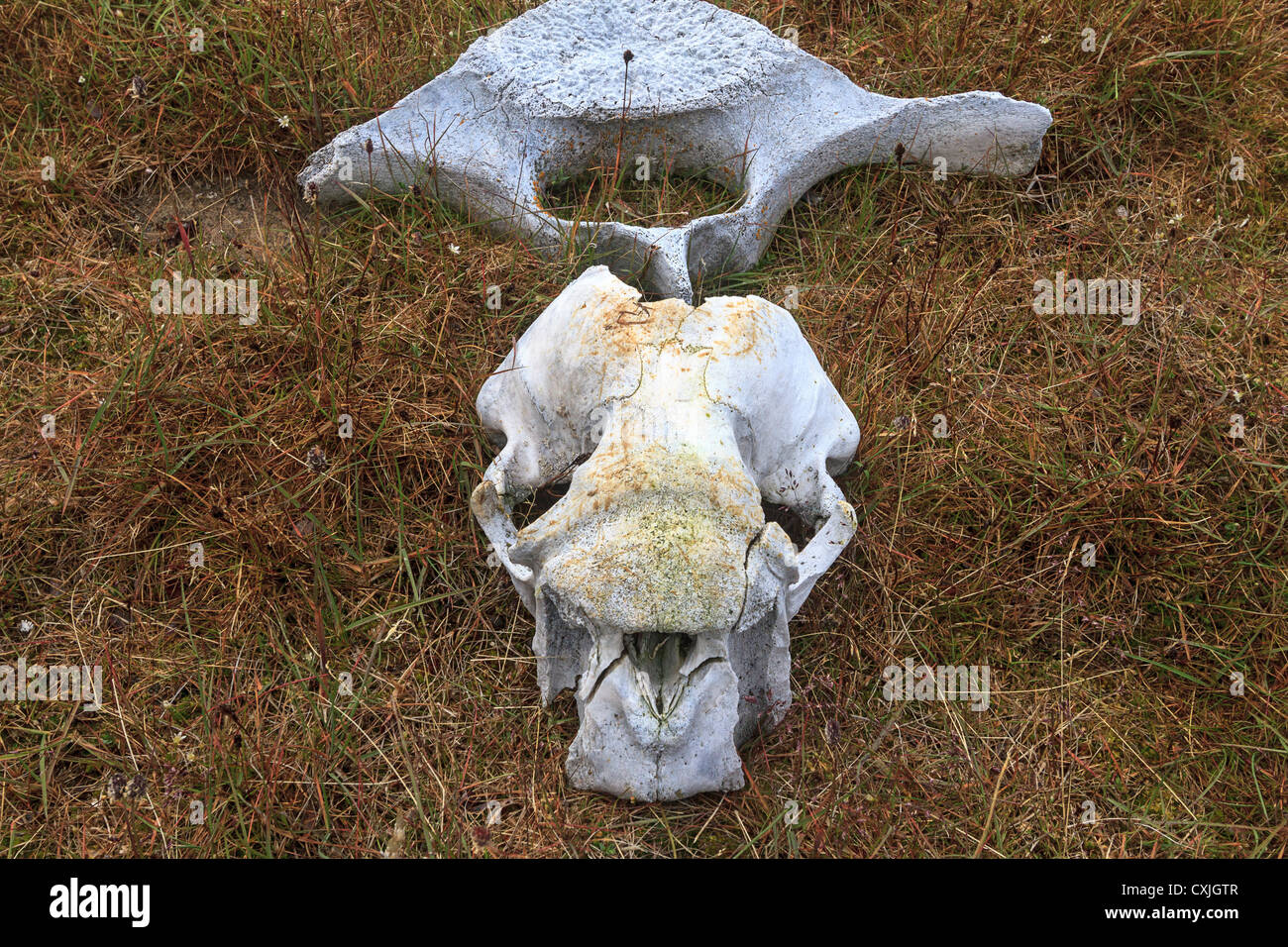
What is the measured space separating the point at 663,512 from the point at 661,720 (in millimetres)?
500

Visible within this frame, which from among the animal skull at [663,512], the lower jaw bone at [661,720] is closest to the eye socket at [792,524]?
the animal skull at [663,512]

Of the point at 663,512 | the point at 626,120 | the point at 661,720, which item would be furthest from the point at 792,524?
the point at 626,120

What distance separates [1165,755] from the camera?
10.8 feet

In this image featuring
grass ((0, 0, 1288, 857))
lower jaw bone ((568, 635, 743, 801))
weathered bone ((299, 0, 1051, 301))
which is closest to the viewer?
lower jaw bone ((568, 635, 743, 801))

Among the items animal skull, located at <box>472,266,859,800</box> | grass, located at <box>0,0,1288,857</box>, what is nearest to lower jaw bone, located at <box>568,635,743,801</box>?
animal skull, located at <box>472,266,859,800</box>

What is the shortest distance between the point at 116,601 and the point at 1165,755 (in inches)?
123

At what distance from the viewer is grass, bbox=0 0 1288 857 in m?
3.12

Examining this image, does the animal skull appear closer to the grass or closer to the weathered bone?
the grass

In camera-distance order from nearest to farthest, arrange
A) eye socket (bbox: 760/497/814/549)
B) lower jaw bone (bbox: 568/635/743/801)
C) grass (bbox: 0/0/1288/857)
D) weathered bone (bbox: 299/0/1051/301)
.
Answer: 1. lower jaw bone (bbox: 568/635/743/801)
2. grass (bbox: 0/0/1288/857)
3. eye socket (bbox: 760/497/814/549)
4. weathered bone (bbox: 299/0/1051/301)

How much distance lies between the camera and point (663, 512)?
9.21ft

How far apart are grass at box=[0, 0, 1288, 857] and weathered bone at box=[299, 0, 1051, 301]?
0.50 ft

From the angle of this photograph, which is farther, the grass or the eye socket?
the eye socket

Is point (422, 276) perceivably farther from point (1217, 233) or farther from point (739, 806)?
point (1217, 233)

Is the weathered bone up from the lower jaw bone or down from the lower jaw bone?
up
